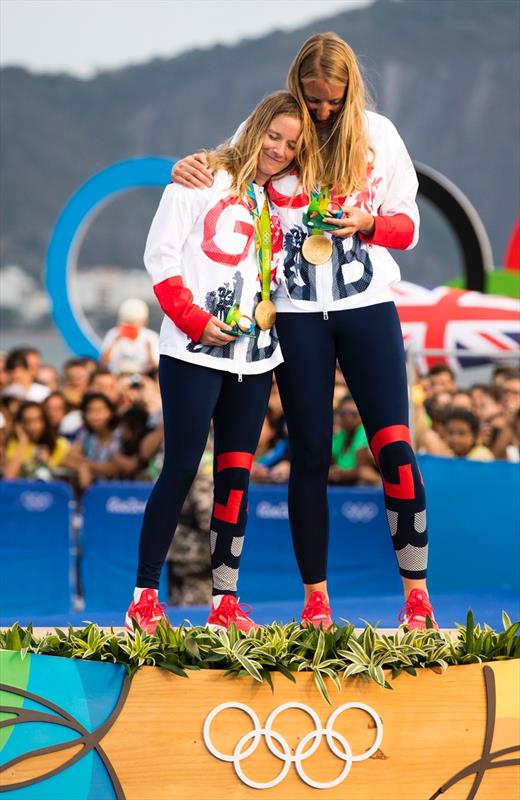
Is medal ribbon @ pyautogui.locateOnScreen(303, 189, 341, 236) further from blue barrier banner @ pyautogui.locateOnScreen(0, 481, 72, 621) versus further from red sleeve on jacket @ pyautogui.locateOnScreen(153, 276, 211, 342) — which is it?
blue barrier banner @ pyautogui.locateOnScreen(0, 481, 72, 621)

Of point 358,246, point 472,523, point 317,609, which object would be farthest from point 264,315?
point 472,523

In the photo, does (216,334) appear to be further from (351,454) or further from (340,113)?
(351,454)

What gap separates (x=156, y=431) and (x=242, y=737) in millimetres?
4503

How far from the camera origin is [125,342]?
9961 mm

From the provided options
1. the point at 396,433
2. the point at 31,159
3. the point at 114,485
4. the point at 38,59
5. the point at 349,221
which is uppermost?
the point at 38,59

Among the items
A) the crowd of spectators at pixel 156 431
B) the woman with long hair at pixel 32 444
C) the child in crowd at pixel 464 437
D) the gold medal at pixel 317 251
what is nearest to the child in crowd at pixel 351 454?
the crowd of spectators at pixel 156 431

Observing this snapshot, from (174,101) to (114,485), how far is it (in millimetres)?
28848

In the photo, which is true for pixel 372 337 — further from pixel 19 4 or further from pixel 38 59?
pixel 38 59

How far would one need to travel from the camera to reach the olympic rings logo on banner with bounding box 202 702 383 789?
3186 mm

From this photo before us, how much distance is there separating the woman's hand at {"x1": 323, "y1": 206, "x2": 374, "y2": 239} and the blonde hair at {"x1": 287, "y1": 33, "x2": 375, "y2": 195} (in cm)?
10

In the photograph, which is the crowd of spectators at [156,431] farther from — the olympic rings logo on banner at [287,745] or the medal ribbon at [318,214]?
the olympic rings logo on banner at [287,745]

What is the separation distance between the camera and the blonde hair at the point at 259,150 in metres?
3.72

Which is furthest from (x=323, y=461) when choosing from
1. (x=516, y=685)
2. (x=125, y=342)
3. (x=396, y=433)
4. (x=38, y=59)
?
(x=38, y=59)

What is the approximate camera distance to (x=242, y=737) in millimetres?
3207
